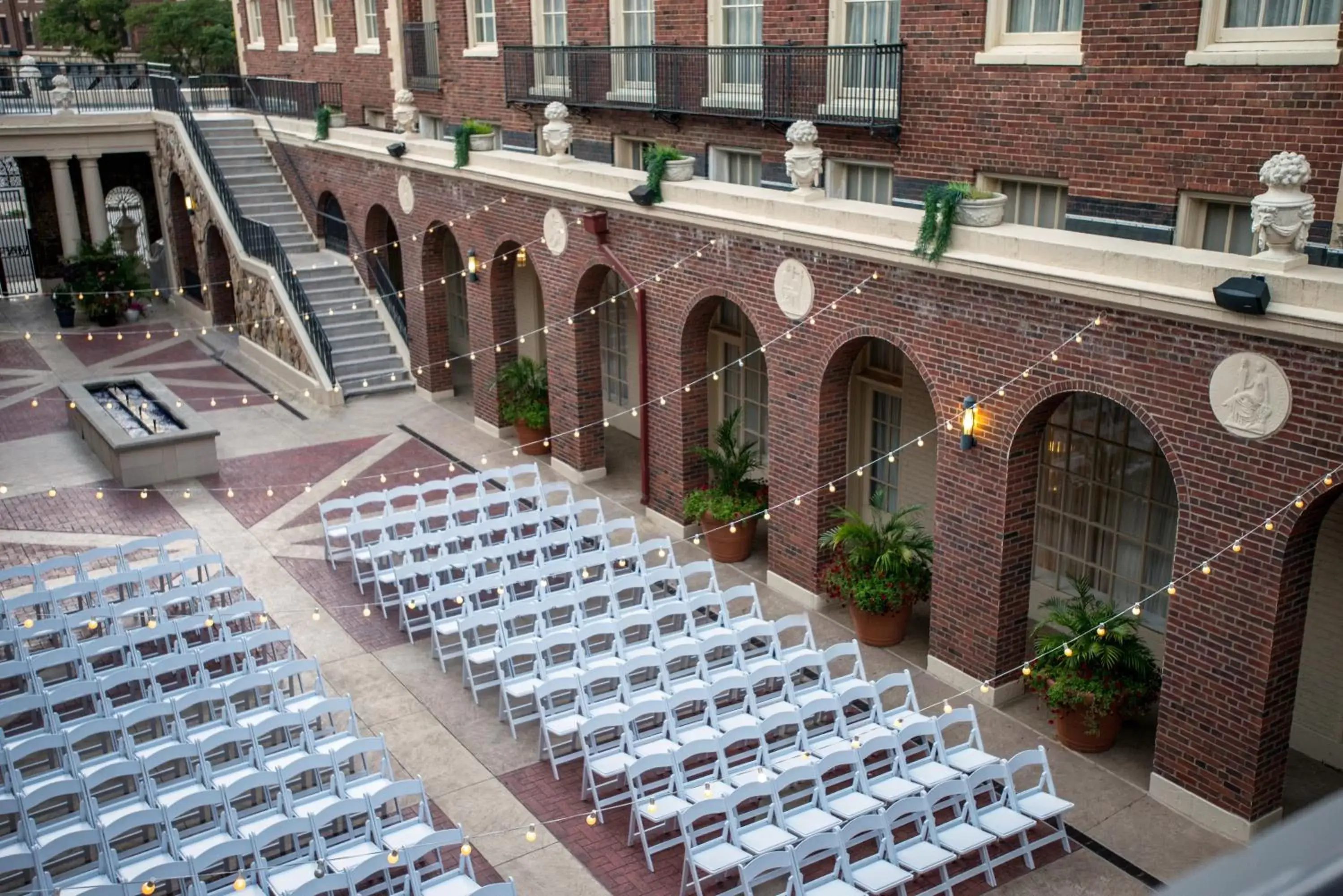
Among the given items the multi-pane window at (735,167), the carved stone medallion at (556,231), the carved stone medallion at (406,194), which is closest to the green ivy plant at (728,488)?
the multi-pane window at (735,167)

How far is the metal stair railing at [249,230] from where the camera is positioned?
24156mm

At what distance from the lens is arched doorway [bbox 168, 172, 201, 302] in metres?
31.5

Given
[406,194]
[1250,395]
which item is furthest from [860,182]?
[406,194]

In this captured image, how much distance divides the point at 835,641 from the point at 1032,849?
4.45 meters

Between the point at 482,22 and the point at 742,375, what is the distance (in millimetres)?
9548

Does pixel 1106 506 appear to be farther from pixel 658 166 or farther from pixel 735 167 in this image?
pixel 735 167

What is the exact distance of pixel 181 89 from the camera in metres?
34.2

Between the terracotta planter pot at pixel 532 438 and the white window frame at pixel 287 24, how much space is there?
1551cm

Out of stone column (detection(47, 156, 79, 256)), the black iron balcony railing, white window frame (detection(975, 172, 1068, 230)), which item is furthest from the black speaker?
stone column (detection(47, 156, 79, 256))

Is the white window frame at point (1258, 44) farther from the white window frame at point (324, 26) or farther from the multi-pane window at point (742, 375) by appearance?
the white window frame at point (324, 26)

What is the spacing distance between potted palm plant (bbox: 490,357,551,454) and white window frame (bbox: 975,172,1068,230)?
28.3 ft

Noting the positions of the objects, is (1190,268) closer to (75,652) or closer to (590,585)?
(590,585)

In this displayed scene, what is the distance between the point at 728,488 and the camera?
1688cm

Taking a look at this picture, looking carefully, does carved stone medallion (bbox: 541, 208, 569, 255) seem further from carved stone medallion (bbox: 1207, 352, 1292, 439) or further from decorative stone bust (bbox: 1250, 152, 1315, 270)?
decorative stone bust (bbox: 1250, 152, 1315, 270)
